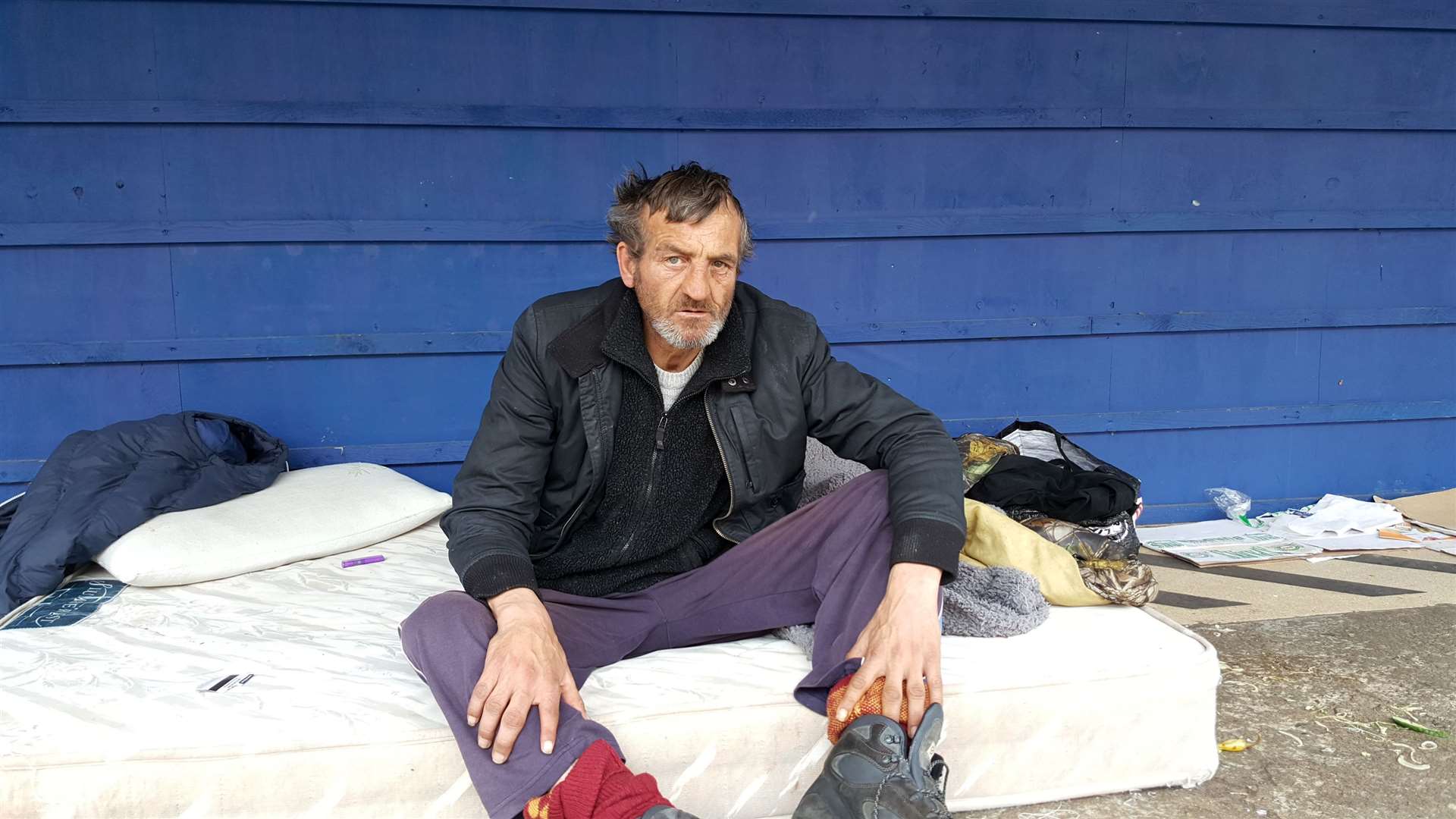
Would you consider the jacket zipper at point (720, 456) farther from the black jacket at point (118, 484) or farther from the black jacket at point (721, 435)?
the black jacket at point (118, 484)

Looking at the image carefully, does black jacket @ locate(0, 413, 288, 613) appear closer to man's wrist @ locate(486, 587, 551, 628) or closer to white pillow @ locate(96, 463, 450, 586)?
white pillow @ locate(96, 463, 450, 586)

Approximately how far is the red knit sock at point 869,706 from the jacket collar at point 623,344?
65 centimetres

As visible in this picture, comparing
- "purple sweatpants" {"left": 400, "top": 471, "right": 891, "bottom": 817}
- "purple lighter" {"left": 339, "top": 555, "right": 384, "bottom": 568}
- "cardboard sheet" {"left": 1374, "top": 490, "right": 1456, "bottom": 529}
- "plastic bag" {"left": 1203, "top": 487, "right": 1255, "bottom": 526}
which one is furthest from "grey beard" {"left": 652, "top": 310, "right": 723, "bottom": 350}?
"cardboard sheet" {"left": 1374, "top": 490, "right": 1456, "bottom": 529}

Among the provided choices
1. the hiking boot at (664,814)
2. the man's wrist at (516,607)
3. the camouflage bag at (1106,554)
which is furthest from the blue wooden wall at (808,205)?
the hiking boot at (664,814)

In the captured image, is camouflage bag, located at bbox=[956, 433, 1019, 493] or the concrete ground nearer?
the concrete ground

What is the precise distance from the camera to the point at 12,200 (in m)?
3.04

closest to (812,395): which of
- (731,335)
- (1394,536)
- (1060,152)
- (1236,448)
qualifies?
(731,335)

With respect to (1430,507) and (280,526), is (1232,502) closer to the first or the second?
(1430,507)

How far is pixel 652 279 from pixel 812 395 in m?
0.39

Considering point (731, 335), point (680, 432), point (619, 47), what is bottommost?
point (680, 432)

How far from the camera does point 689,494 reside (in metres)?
2.05

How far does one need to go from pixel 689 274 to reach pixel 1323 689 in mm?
1698

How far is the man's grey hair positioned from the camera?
191 cm

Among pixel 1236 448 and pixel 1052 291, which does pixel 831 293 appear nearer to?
pixel 1052 291
